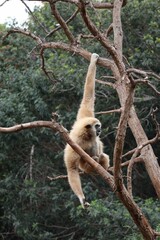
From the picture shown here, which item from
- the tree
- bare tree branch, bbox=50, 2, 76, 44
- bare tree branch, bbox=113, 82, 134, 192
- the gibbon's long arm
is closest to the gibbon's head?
the gibbon's long arm

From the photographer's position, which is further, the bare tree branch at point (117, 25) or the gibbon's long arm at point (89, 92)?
the bare tree branch at point (117, 25)

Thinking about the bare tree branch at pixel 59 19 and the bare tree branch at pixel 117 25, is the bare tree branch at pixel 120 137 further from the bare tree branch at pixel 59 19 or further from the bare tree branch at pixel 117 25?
the bare tree branch at pixel 117 25

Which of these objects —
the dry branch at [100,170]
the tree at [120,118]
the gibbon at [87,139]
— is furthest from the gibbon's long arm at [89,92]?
the dry branch at [100,170]

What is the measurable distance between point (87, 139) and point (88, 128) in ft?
0.70

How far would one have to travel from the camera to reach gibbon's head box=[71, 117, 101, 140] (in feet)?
22.4

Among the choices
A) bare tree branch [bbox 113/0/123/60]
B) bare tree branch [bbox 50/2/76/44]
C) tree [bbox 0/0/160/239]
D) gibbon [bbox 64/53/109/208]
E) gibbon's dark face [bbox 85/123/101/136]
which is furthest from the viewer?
bare tree branch [bbox 113/0/123/60]

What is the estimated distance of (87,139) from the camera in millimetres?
7027

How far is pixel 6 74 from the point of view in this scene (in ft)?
44.4

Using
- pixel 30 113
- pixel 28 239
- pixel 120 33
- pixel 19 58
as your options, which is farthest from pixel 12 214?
pixel 120 33

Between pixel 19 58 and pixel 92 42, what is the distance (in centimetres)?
214

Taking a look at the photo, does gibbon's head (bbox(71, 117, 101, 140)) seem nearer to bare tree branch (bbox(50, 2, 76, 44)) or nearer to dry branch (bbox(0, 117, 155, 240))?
bare tree branch (bbox(50, 2, 76, 44))

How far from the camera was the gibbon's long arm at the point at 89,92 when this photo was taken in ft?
23.2

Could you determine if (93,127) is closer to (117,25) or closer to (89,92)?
(89,92)

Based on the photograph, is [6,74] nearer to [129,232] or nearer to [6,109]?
Result: [6,109]
